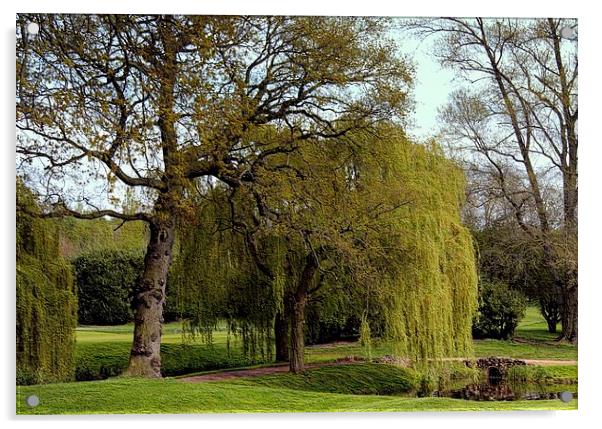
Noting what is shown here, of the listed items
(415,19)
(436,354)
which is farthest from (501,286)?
(415,19)

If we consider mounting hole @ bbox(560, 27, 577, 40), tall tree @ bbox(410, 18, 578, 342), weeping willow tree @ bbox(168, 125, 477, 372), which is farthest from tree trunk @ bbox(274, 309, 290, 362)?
mounting hole @ bbox(560, 27, 577, 40)

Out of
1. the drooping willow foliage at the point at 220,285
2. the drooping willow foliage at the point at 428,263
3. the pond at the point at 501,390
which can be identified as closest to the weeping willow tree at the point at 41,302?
the drooping willow foliage at the point at 220,285

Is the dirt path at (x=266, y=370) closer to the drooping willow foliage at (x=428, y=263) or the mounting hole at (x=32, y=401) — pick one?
the drooping willow foliage at (x=428, y=263)

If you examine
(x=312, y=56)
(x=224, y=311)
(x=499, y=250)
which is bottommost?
(x=224, y=311)

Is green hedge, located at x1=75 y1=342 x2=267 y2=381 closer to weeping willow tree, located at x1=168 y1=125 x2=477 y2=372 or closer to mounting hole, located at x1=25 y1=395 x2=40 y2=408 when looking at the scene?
weeping willow tree, located at x1=168 y1=125 x2=477 y2=372

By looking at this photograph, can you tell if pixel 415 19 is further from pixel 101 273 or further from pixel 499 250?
pixel 101 273

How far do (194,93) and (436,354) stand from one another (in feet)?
8.18

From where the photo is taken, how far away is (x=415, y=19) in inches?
230

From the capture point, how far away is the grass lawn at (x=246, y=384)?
18.4 feet

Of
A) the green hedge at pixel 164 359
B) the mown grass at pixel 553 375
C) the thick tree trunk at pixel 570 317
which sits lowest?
the mown grass at pixel 553 375

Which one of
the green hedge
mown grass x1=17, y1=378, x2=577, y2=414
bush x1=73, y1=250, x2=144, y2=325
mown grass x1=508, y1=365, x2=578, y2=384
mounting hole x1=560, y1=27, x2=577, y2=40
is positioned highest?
mounting hole x1=560, y1=27, x2=577, y2=40

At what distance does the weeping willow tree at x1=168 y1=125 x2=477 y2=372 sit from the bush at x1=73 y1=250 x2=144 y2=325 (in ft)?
1.41

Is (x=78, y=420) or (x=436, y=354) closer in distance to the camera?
(x=78, y=420)

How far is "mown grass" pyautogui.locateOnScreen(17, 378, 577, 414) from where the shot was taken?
5.58 metres
